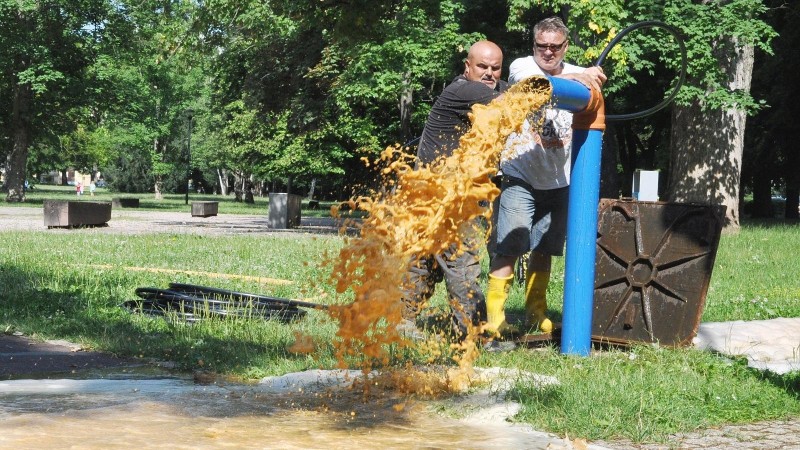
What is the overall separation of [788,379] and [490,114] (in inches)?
90.5

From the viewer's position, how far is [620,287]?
277 inches

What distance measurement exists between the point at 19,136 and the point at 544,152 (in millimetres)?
42715

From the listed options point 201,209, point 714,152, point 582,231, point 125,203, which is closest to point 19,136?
point 125,203

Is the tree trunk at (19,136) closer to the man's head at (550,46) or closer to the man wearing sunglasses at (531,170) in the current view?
the man wearing sunglasses at (531,170)

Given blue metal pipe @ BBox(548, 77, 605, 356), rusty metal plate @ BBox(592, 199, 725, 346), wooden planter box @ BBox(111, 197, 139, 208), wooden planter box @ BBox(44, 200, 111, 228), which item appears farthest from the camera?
wooden planter box @ BBox(111, 197, 139, 208)

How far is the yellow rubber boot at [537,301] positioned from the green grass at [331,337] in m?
0.76

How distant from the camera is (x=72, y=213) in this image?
23844mm

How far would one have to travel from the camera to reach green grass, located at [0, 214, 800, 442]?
4.97m

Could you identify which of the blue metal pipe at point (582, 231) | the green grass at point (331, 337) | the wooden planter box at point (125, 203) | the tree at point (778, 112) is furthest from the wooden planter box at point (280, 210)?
the blue metal pipe at point (582, 231)

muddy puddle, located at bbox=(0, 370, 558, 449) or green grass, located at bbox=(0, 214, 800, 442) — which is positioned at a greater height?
green grass, located at bbox=(0, 214, 800, 442)

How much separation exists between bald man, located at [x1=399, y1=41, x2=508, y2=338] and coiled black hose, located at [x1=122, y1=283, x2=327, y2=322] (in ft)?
5.35

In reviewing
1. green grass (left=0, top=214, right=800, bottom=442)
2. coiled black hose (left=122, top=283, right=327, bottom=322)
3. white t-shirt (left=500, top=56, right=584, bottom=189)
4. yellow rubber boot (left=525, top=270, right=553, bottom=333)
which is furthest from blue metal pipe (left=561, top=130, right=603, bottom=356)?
coiled black hose (left=122, top=283, right=327, bottom=322)

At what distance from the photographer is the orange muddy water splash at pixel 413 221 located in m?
5.69

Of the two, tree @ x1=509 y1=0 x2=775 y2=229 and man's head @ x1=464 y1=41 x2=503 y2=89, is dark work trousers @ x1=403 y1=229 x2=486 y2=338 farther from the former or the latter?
tree @ x1=509 y1=0 x2=775 y2=229
